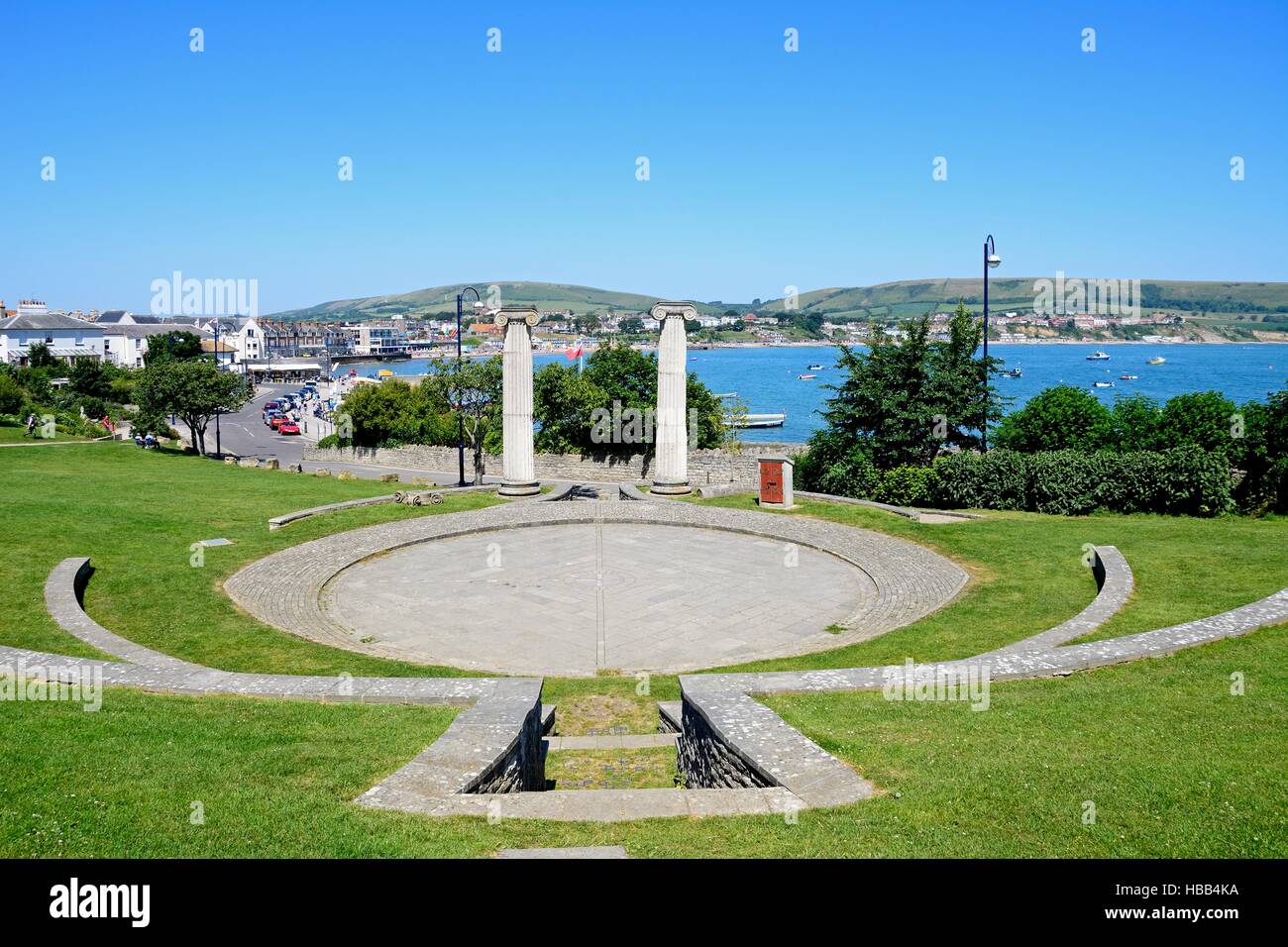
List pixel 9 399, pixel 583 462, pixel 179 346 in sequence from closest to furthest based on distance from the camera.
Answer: pixel 583 462 → pixel 9 399 → pixel 179 346

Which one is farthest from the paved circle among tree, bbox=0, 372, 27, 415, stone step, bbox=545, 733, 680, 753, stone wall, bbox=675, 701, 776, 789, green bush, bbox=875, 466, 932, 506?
tree, bbox=0, 372, 27, 415

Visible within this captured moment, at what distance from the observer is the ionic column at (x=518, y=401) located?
2928 cm

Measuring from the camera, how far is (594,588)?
18250 millimetres

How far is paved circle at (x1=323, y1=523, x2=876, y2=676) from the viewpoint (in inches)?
567

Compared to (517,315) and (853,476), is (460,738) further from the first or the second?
(853,476)

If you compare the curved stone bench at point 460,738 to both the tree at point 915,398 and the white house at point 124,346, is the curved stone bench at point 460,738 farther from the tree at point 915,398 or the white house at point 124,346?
the white house at point 124,346

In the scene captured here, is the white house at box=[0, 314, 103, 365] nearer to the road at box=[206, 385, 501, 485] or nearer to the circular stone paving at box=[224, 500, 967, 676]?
the road at box=[206, 385, 501, 485]

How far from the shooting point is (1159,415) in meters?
29.0

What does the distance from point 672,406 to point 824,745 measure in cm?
2174

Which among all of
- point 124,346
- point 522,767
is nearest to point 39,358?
point 124,346

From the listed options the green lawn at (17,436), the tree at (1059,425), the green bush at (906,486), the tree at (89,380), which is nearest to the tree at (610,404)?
the green bush at (906,486)
